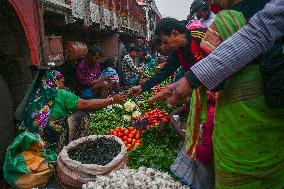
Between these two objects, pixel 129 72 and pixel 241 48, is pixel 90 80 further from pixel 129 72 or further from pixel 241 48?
pixel 241 48

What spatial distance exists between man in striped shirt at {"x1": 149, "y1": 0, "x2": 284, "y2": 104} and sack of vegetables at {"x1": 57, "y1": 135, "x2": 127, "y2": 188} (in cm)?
221

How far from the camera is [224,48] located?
1508mm

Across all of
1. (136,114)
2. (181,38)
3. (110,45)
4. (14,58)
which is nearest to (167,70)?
(181,38)

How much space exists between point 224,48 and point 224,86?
27 centimetres

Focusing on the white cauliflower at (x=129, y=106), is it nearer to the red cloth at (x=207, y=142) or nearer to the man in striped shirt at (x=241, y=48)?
the red cloth at (x=207, y=142)

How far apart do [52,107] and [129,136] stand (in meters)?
1.21

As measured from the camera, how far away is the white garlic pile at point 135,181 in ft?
10.1

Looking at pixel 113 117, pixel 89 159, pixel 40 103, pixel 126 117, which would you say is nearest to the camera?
pixel 89 159

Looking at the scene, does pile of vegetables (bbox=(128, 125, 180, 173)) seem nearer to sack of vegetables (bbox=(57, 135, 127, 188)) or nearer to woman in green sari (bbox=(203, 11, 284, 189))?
sack of vegetables (bbox=(57, 135, 127, 188))

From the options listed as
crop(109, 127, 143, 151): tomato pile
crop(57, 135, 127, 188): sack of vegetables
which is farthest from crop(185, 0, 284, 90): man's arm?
crop(109, 127, 143, 151): tomato pile

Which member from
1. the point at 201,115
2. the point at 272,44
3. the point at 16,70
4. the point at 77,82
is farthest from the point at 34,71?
the point at 77,82

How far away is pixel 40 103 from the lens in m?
4.21

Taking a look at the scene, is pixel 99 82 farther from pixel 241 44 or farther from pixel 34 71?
pixel 241 44

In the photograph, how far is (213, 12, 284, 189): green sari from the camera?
1599 mm
